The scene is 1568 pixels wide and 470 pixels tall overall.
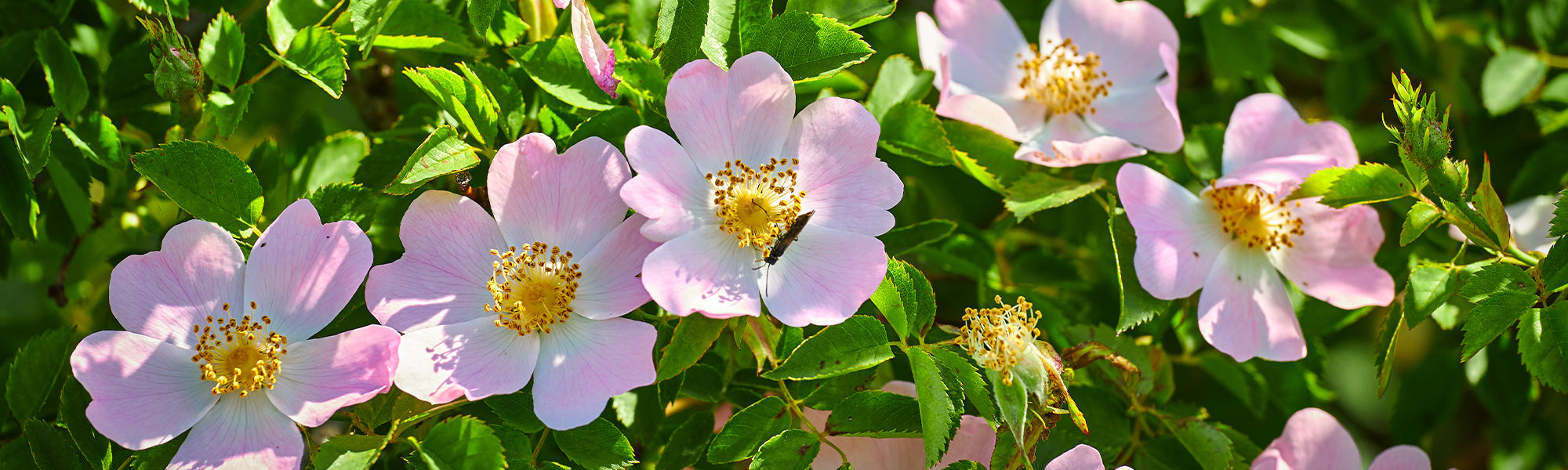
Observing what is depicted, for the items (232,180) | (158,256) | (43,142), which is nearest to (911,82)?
(232,180)

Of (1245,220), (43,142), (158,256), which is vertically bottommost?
(1245,220)

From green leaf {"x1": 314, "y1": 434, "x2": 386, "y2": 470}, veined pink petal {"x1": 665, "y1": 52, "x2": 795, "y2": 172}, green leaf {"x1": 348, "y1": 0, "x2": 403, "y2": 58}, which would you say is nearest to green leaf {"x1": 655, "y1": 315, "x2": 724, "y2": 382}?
veined pink petal {"x1": 665, "y1": 52, "x2": 795, "y2": 172}

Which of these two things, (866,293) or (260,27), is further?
(260,27)

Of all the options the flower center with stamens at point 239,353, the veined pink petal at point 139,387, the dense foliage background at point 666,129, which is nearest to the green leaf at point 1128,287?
the dense foliage background at point 666,129

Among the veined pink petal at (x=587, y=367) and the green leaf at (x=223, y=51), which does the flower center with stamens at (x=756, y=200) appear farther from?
the green leaf at (x=223, y=51)

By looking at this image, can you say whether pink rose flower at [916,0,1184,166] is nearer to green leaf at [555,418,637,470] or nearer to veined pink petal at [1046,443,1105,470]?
veined pink petal at [1046,443,1105,470]

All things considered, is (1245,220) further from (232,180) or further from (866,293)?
(232,180)
